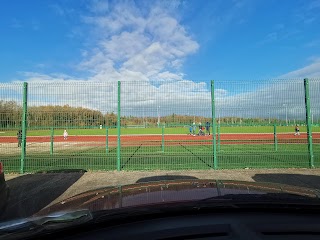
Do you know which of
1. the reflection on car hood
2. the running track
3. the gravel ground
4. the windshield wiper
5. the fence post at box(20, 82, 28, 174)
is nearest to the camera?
the windshield wiper

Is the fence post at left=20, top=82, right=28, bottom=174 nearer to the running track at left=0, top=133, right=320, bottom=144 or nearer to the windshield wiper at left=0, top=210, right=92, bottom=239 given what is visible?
the running track at left=0, top=133, right=320, bottom=144

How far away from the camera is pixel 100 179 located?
913 cm

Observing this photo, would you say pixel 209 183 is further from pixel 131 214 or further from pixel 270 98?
pixel 270 98

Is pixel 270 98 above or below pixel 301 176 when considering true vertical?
above

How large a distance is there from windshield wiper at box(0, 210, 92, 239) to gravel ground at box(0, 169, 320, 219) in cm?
485

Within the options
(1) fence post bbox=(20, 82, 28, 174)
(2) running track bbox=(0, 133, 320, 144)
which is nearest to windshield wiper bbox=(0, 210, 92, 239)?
(1) fence post bbox=(20, 82, 28, 174)

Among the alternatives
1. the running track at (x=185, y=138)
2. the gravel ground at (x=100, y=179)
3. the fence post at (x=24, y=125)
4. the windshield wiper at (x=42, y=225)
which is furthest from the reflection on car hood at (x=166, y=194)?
the running track at (x=185, y=138)

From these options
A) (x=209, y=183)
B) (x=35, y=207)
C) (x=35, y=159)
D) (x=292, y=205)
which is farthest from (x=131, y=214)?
(x=35, y=159)

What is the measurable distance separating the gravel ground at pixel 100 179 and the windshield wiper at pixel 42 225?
4.85 metres

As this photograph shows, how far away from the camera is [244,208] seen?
2004mm

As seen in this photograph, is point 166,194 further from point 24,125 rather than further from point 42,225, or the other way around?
point 24,125

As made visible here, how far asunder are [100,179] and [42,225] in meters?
7.44

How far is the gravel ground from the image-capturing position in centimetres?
727

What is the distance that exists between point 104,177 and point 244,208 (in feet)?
25.7
